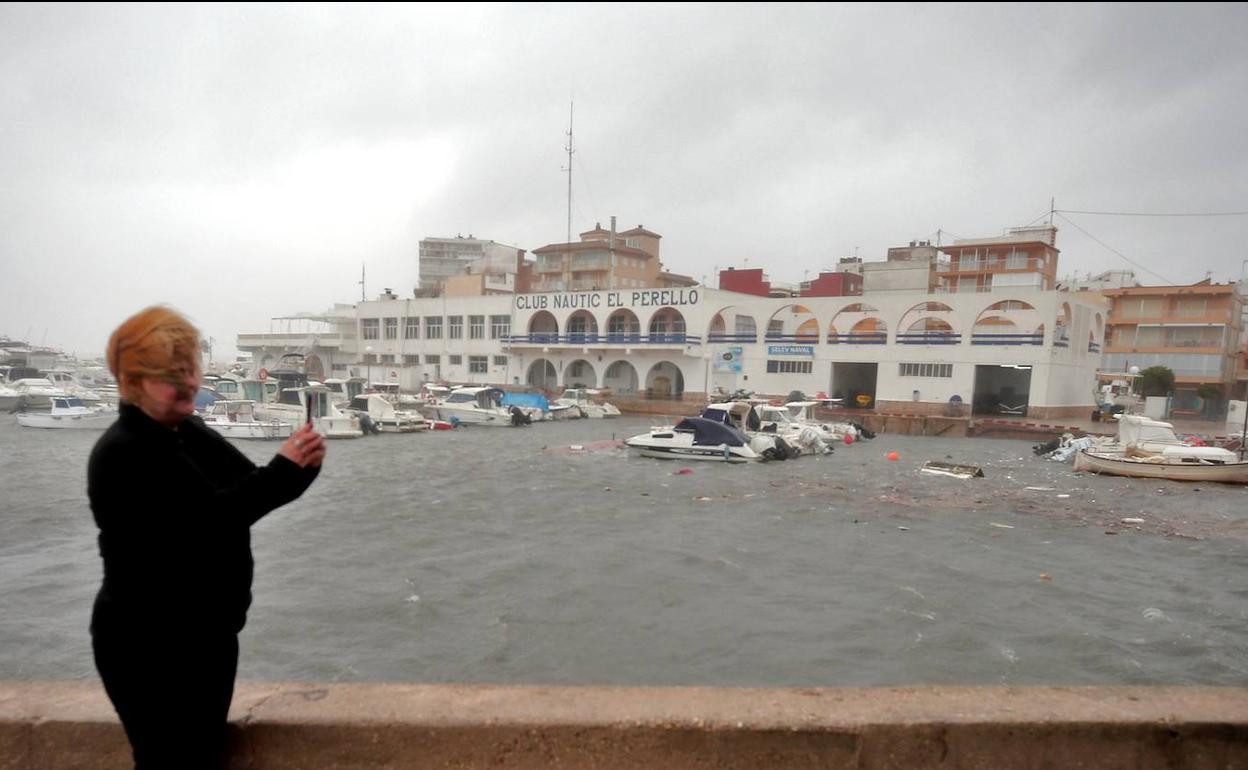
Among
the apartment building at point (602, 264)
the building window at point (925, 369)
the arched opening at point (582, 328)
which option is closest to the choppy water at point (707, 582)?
the building window at point (925, 369)

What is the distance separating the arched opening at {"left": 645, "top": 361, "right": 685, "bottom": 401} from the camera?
1729 inches

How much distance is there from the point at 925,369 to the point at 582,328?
2403 centimetres

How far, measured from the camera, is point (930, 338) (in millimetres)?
34000

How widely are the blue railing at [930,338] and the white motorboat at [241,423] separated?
29.1 meters

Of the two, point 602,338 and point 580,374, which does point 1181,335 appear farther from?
point 580,374

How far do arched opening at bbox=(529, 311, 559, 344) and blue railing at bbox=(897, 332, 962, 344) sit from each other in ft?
77.0

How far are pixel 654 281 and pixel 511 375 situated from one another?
759 inches

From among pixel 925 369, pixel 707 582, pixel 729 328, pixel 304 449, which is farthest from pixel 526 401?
pixel 304 449

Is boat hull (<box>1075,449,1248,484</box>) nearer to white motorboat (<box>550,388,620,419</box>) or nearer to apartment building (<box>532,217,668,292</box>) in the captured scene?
white motorboat (<box>550,388,620,419</box>)

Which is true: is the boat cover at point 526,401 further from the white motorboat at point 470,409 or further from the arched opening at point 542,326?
the arched opening at point 542,326

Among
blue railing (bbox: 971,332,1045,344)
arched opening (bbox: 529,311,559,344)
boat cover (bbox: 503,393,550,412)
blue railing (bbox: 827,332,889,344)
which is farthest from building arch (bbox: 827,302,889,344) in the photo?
arched opening (bbox: 529,311,559,344)

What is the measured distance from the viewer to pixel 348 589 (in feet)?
30.5

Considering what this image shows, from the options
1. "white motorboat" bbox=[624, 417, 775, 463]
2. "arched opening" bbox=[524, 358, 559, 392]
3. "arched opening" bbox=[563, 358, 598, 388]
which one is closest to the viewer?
"white motorboat" bbox=[624, 417, 775, 463]

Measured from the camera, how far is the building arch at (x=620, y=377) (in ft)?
153
